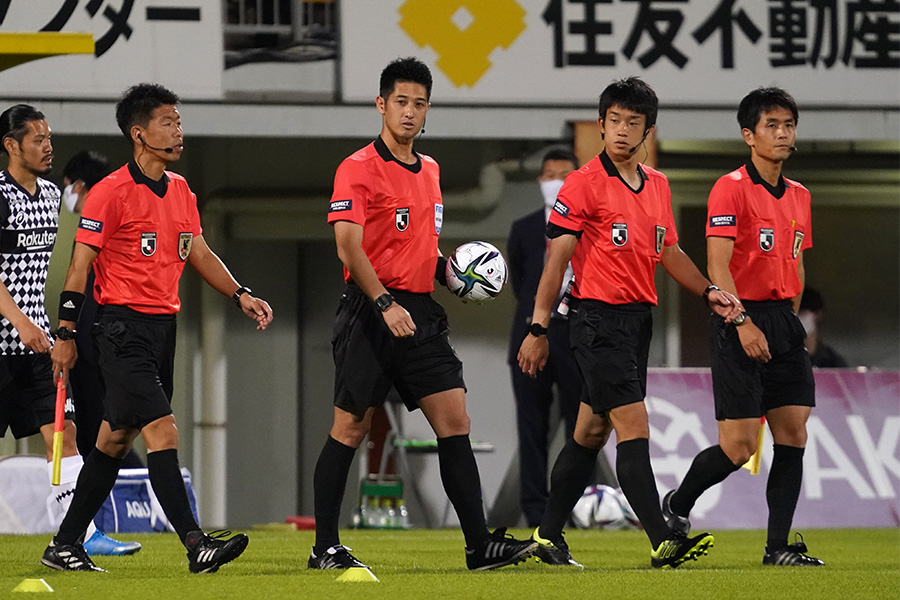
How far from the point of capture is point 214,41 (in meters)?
12.3

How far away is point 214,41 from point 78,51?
509 cm

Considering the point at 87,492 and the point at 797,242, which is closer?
the point at 87,492

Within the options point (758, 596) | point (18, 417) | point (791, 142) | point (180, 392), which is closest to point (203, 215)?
point (180, 392)

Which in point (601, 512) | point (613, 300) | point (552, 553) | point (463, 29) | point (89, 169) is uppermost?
point (463, 29)

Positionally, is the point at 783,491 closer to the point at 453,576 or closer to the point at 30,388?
the point at 453,576

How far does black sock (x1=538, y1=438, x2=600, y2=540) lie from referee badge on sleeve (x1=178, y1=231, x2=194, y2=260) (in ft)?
A: 6.25

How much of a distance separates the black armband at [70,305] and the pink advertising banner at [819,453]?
601 cm

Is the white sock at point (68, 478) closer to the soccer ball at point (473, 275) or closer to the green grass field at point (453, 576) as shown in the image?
the green grass field at point (453, 576)

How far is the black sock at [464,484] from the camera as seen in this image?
682cm

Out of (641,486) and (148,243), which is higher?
(148,243)

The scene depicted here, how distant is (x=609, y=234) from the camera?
728cm

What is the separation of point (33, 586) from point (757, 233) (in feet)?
12.2

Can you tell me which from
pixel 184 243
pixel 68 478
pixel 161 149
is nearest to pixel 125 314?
pixel 184 243

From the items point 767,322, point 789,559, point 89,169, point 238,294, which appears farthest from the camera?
point 89,169
